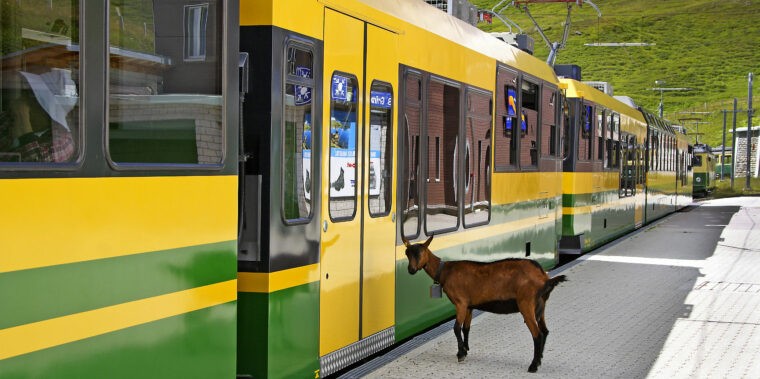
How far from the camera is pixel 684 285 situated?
15.0m

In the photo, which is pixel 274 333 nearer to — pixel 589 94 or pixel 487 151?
pixel 487 151

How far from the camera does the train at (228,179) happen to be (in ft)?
13.7

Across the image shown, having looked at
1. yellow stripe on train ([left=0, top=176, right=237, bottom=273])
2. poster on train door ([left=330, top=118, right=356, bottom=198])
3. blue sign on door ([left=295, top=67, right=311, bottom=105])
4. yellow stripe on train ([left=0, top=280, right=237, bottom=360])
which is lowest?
yellow stripe on train ([left=0, top=280, right=237, bottom=360])

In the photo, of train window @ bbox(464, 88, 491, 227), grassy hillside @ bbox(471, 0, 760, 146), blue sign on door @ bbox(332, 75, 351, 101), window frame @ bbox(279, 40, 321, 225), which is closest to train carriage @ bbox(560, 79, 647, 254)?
train window @ bbox(464, 88, 491, 227)

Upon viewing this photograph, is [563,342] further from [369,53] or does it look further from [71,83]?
[71,83]

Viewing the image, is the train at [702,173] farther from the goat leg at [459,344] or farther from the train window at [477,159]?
the goat leg at [459,344]

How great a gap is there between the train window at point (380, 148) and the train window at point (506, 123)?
3428mm

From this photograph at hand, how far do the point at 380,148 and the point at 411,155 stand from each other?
81 centimetres

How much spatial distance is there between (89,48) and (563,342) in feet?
21.7

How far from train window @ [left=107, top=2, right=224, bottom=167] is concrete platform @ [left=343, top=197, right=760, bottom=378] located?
344 centimetres

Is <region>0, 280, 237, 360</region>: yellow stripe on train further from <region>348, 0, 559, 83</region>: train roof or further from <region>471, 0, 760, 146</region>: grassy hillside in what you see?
<region>471, 0, 760, 146</region>: grassy hillside

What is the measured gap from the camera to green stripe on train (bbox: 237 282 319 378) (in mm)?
6059

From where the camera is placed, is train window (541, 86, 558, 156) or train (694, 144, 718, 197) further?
train (694, 144, 718, 197)

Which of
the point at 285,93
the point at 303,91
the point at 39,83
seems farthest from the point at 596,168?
the point at 39,83
